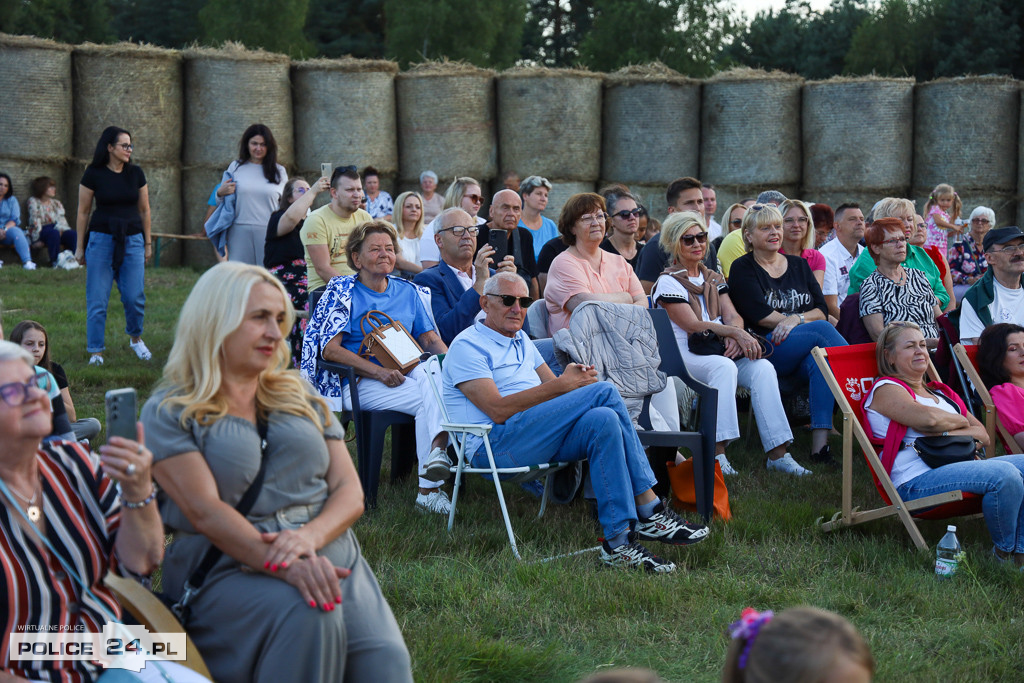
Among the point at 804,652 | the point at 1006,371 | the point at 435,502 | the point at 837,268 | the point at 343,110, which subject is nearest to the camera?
the point at 804,652

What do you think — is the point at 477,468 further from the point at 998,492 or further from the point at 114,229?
the point at 114,229

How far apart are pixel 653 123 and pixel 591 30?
12.6 metres

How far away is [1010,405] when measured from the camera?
5789 mm

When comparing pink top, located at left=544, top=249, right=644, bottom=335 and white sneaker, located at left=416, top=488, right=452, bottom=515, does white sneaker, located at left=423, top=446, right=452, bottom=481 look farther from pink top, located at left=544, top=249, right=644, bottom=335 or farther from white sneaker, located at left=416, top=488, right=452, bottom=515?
pink top, located at left=544, top=249, right=644, bottom=335

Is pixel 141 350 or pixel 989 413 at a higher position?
pixel 989 413

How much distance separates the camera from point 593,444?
484 cm

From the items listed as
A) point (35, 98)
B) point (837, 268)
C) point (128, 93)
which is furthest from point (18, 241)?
point (837, 268)

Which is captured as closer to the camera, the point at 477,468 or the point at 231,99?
the point at 477,468

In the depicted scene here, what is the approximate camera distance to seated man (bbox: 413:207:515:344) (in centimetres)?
665

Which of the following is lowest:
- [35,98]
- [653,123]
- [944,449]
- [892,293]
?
[944,449]

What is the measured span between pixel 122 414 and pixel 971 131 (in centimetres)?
1214

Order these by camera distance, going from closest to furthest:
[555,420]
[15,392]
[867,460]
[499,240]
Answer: [15,392], [555,420], [867,460], [499,240]

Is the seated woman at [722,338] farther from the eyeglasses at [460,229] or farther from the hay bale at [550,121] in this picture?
the hay bale at [550,121]

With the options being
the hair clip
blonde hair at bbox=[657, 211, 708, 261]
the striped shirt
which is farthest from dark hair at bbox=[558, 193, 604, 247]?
the hair clip
